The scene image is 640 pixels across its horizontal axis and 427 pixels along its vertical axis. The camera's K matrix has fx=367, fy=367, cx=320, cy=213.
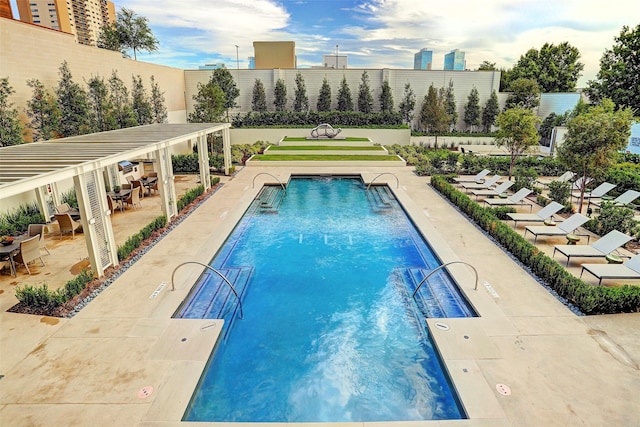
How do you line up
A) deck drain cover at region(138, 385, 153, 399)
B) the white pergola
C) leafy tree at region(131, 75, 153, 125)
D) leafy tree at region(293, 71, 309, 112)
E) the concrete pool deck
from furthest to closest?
leafy tree at region(293, 71, 309, 112) < leafy tree at region(131, 75, 153, 125) < the white pergola < deck drain cover at region(138, 385, 153, 399) < the concrete pool deck

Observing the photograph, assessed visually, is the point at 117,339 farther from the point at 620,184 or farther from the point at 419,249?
the point at 620,184

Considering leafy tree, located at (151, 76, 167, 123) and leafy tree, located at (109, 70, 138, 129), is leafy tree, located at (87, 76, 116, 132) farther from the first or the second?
leafy tree, located at (151, 76, 167, 123)

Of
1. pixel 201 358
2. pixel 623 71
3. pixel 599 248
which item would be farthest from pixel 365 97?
pixel 201 358

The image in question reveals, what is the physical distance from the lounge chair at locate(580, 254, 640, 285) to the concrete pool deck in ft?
3.36

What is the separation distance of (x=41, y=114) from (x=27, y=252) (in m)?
8.50

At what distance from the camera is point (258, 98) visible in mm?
34156

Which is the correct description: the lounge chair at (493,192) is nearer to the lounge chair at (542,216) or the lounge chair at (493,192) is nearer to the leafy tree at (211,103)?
the lounge chair at (542,216)

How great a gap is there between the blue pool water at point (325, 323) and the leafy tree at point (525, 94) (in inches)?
1122

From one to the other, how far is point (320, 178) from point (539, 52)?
3458cm

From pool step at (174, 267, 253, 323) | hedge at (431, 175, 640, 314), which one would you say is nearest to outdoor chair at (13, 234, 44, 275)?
pool step at (174, 267, 253, 323)

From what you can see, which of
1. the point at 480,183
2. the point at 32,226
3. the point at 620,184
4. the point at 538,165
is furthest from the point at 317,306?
the point at 538,165

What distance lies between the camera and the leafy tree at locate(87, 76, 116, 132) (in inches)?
711

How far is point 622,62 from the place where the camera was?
2714 cm

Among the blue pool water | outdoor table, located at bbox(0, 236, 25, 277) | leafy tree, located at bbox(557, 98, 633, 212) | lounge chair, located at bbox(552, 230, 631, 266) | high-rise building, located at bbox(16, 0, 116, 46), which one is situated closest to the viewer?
the blue pool water
